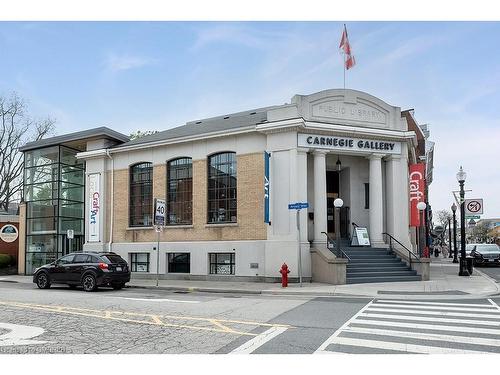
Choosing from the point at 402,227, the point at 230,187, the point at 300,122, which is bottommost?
Result: the point at 402,227

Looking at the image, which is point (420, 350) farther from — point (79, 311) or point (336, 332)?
point (79, 311)

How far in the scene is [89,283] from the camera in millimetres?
18469

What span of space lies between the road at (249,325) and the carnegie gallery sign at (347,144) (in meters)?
7.87

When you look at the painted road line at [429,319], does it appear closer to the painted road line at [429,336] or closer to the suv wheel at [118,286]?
the painted road line at [429,336]

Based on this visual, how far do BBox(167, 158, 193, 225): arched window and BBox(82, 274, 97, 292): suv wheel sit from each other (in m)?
6.18

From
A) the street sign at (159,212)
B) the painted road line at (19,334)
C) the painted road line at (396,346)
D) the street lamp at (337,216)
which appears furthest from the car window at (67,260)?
the painted road line at (396,346)

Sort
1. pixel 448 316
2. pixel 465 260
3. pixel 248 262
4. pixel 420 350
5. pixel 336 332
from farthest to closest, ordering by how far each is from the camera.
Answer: pixel 465 260 < pixel 248 262 < pixel 448 316 < pixel 336 332 < pixel 420 350

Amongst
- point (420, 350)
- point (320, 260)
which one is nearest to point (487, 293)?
point (320, 260)

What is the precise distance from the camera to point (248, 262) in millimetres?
21297

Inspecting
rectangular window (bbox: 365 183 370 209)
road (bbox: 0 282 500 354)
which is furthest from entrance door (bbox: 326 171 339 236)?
road (bbox: 0 282 500 354)

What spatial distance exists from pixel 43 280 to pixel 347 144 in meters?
14.0

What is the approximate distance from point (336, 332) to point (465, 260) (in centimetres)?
1695

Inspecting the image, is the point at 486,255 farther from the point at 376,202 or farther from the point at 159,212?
the point at 159,212

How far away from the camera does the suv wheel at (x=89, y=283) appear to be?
18.4 meters
